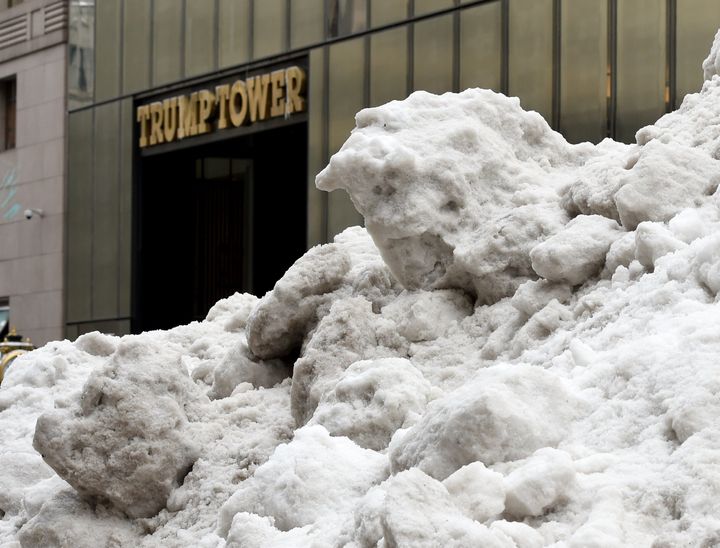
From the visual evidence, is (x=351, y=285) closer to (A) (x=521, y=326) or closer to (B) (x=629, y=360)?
(A) (x=521, y=326)

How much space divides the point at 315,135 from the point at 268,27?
226cm

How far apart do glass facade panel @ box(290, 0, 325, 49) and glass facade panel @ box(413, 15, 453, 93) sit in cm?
213

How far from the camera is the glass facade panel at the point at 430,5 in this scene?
1816cm

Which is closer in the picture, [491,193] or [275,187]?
[491,193]

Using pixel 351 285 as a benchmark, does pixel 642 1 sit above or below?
above

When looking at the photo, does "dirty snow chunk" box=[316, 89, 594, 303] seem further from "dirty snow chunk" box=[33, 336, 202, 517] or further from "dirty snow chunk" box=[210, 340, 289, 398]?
"dirty snow chunk" box=[33, 336, 202, 517]

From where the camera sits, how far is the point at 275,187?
998 inches

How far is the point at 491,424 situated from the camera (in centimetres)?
336

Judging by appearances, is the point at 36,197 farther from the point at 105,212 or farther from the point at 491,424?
the point at 491,424

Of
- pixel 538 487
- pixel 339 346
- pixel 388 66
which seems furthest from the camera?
pixel 388 66

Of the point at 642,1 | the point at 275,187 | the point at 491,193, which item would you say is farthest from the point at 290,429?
the point at 275,187

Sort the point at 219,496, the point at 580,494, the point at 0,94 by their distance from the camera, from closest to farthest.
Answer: the point at 580,494 < the point at 219,496 < the point at 0,94

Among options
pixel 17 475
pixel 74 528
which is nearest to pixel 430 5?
pixel 17 475

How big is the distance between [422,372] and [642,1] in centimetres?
1173
